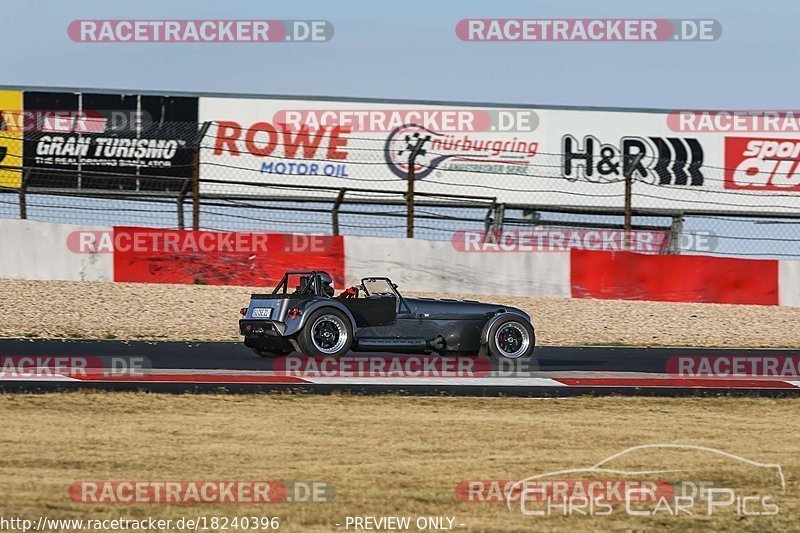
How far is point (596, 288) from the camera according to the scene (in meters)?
17.3

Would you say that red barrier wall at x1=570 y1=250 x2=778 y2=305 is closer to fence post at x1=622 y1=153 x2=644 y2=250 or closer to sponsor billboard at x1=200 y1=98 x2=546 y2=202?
fence post at x1=622 y1=153 x2=644 y2=250

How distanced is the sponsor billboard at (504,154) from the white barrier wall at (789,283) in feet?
13.4

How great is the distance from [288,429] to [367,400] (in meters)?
1.36

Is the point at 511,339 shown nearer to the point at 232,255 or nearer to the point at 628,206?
the point at 232,255

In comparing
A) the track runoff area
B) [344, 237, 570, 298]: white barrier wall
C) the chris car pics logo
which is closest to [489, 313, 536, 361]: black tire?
the track runoff area

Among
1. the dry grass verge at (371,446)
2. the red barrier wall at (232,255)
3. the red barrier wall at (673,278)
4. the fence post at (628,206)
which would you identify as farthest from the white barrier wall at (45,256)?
the dry grass verge at (371,446)

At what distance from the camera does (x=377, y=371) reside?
1041 cm

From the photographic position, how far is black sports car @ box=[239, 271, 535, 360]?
35.2ft

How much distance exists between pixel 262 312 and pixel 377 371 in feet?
4.43

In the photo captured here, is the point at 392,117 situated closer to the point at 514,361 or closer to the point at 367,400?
the point at 514,361

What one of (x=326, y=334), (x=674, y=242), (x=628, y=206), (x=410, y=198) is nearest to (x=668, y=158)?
(x=674, y=242)

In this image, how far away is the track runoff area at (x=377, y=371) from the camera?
9.01 m

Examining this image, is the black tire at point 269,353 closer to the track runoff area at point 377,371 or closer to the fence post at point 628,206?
the track runoff area at point 377,371

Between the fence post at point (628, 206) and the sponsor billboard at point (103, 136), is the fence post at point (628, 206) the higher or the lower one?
the lower one
